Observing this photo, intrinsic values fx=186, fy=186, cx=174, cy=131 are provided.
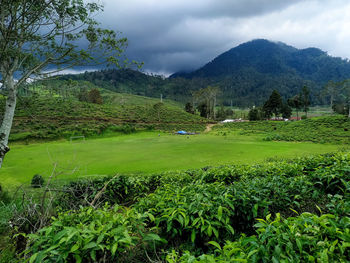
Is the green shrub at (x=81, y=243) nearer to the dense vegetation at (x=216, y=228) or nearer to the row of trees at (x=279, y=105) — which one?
the dense vegetation at (x=216, y=228)

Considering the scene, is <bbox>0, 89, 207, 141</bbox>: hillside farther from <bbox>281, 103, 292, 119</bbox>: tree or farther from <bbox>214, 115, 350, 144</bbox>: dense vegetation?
<bbox>281, 103, 292, 119</bbox>: tree

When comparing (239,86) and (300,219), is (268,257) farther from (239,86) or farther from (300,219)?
(239,86)

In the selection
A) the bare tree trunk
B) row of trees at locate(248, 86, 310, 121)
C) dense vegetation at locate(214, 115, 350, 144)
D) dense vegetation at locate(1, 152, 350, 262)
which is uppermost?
row of trees at locate(248, 86, 310, 121)

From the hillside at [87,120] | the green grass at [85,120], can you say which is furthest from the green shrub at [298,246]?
the green grass at [85,120]

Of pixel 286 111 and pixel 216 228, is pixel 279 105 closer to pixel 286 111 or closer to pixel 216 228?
pixel 286 111

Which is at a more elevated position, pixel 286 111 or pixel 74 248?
pixel 286 111

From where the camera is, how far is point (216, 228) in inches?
108

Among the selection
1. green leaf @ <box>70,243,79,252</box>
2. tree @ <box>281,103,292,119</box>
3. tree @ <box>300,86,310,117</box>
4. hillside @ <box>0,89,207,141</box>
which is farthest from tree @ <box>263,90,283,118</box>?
green leaf @ <box>70,243,79,252</box>

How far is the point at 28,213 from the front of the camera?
371 cm

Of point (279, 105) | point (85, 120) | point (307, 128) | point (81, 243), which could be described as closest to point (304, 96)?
point (279, 105)

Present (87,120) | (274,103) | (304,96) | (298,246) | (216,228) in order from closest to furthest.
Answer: (298,246)
(216,228)
(87,120)
(274,103)
(304,96)

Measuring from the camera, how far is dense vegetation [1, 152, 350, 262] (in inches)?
74.5

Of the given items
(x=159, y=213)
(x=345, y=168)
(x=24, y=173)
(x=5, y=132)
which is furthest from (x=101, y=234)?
(x=24, y=173)

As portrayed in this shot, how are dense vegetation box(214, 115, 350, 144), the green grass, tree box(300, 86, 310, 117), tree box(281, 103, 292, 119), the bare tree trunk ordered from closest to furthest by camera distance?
the bare tree trunk → the green grass → dense vegetation box(214, 115, 350, 144) → tree box(300, 86, 310, 117) → tree box(281, 103, 292, 119)
